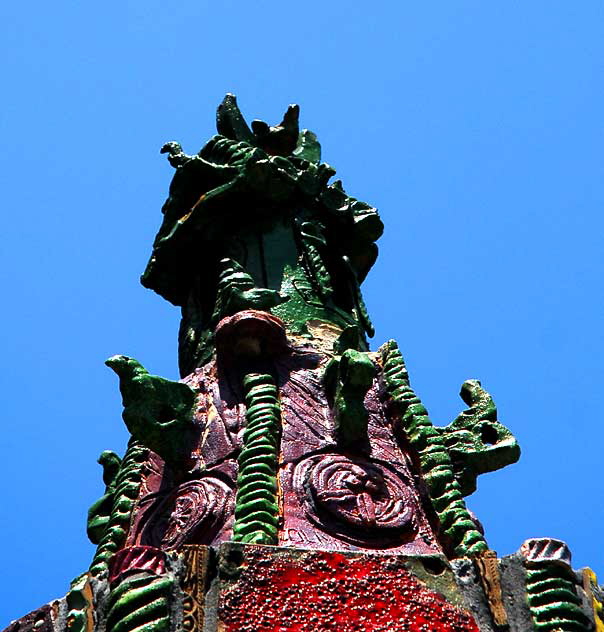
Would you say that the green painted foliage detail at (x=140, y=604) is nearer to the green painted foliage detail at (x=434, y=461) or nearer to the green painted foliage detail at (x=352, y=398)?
the green painted foliage detail at (x=434, y=461)

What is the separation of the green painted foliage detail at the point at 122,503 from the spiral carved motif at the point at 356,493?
102 centimetres

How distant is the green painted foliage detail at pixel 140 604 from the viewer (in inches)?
159

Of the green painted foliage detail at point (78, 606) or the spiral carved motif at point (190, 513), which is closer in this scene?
the green painted foliage detail at point (78, 606)

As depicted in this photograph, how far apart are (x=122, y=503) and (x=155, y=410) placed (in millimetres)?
523

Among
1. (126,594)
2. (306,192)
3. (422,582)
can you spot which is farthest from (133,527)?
(306,192)

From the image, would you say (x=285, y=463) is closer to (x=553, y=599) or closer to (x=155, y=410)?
(x=155, y=410)

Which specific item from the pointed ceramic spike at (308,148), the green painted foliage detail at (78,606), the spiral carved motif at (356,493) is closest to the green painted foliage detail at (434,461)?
the spiral carved motif at (356,493)

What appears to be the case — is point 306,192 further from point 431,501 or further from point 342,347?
point 431,501

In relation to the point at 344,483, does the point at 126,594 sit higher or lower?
lower

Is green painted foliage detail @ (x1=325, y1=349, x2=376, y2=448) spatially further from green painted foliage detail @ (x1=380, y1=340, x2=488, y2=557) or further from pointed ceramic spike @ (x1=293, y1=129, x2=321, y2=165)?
pointed ceramic spike @ (x1=293, y1=129, x2=321, y2=165)

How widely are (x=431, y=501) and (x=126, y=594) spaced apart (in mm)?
1827

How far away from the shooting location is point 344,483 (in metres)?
5.23

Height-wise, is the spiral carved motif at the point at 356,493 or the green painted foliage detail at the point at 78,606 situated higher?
the spiral carved motif at the point at 356,493

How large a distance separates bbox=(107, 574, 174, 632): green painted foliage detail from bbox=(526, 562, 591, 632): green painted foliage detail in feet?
4.82
